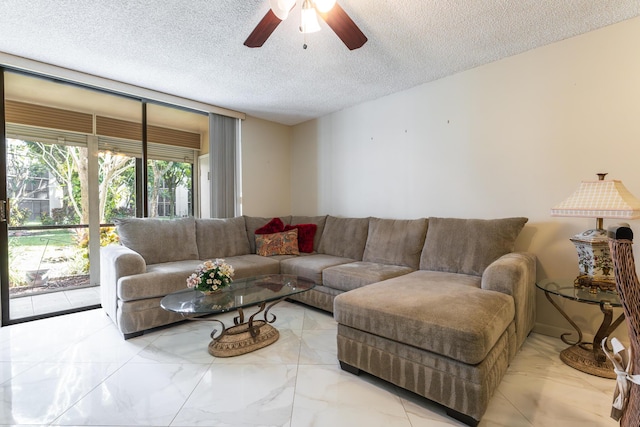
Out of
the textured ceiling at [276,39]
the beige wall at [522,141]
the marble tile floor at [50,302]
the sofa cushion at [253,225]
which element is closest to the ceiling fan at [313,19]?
the textured ceiling at [276,39]

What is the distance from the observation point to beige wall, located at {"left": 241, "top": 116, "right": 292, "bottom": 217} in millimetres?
4203

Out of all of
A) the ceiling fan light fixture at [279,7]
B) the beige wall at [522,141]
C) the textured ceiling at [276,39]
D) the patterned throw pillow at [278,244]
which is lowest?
the patterned throw pillow at [278,244]

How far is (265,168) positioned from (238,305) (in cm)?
283

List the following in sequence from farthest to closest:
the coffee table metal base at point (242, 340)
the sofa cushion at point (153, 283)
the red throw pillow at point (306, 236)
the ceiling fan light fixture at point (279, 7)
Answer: the red throw pillow at point (306, 236) < the sofa cushion at point (153, 283) < the coffee table metal base at point (242, 340) < the ceiling fan light fixture at point (279, 7)

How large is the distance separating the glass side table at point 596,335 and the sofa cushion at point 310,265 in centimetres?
179

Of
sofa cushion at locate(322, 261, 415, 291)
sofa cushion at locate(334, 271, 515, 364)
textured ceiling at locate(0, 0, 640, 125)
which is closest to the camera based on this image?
sofa cushion at locate(334, 271, 515, 364)

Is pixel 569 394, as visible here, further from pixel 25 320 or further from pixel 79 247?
pixel 79 247

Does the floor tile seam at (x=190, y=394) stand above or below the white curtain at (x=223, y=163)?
below

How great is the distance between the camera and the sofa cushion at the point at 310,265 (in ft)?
9.50

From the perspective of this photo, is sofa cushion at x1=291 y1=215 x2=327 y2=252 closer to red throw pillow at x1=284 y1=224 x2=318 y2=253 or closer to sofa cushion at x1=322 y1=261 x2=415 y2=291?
red throw pillow at x1=284 y1=224 x2=318 y2=253

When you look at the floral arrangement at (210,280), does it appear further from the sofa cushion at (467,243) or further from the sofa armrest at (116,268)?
the sofa cushion at (467,243)

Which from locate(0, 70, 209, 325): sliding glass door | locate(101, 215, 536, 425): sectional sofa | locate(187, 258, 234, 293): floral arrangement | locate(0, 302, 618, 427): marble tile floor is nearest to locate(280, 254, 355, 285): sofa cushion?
locate(101, 215, 536, 425): sectional sofa

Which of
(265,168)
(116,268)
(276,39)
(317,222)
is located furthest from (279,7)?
(265,168)

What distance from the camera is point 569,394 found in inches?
63.9
